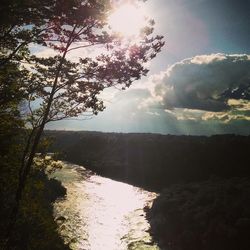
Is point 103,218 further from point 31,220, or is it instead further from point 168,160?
point 168,160

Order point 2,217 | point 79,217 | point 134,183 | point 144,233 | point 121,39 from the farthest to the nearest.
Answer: point 134,183
point 79,217
point 144,233
point 2,217
point 121,39

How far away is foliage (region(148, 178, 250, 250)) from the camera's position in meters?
29.3

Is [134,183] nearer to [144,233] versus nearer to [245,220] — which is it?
[144,233]

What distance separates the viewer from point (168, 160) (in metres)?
86.4

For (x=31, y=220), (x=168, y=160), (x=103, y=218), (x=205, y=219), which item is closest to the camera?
(x=31, y=220)

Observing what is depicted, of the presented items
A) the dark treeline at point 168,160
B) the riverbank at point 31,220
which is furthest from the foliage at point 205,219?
the dark treeline at point 168,160

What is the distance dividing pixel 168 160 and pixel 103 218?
4843 centimetres

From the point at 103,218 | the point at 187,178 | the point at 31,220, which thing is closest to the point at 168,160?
the point at 187,178

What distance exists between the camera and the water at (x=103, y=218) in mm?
31625

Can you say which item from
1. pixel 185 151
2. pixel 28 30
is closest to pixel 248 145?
pixel 185 151

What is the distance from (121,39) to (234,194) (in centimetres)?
2815

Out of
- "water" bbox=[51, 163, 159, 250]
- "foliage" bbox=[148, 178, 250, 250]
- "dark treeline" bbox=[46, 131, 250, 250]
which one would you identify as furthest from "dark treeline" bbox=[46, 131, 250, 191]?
"foliage" bbox=[148, 178, 250, 250]

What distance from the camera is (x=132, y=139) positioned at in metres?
110

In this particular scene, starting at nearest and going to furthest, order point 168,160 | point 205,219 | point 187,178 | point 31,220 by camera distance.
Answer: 1. point 31,220
2. point 205,219
3. point 187,178
4. point 168,160
